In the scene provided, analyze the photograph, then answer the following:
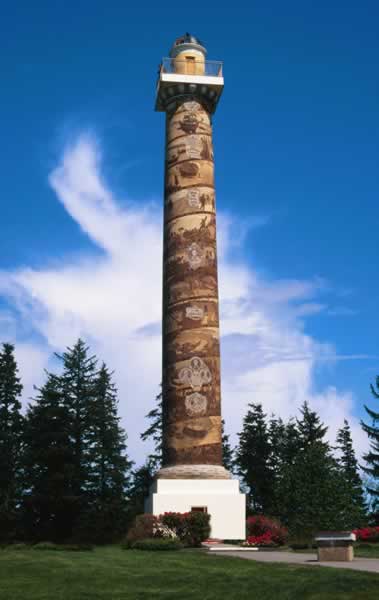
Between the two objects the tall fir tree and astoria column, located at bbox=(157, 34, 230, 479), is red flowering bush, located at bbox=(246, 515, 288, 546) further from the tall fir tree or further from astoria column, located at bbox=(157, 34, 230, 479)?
the tall fir tree

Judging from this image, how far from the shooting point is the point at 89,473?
1807 inches

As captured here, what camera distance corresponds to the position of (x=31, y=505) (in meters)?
42.1

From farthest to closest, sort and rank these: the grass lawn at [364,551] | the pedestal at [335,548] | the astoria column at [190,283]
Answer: the astoria column at [190,283] → the grass lawn at [364,551] → the pedestal at [335,548]

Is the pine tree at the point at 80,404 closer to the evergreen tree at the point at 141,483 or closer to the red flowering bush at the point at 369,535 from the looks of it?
the evergreen tree at the point at 141,483

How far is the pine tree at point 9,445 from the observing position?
42.4 metres

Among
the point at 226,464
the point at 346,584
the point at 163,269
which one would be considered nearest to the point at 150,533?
the point at 163,269

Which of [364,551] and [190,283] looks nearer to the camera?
[364,551]

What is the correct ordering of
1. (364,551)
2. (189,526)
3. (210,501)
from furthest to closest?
(210,501), (189,526), (364,551)

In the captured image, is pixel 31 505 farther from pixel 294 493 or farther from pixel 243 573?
pixel 243 573

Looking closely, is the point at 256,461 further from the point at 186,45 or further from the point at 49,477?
the point at 186,45

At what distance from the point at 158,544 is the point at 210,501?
5.39 metres

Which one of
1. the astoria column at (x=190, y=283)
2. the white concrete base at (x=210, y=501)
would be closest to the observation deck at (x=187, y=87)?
the astoria column at (x=190, y=283)

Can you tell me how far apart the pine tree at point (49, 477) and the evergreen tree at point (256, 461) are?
14.4 metres

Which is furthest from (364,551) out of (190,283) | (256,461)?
(256,461)
